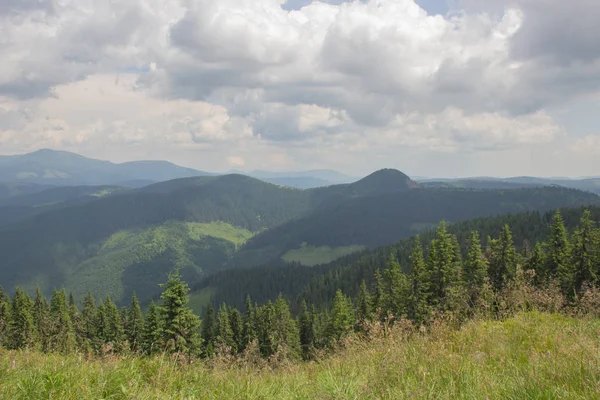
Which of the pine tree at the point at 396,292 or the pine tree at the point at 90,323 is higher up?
the pine tree at the point at 396,292

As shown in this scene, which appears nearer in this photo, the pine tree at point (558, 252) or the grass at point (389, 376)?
the grass at point (389, 376)

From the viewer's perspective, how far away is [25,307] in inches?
1928

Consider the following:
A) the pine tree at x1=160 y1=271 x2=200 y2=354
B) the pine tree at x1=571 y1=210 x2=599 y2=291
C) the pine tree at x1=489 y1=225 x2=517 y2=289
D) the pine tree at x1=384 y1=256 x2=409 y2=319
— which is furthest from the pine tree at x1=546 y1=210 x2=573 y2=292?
the pine tree at x1=160 y1=271 x2=200 y2=354

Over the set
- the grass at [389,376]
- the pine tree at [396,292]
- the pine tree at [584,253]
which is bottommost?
the pine tree at [396,292]

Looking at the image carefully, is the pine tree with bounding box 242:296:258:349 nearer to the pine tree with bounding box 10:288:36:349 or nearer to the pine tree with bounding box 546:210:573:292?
the pine tree with bounding box 10:288:36:349

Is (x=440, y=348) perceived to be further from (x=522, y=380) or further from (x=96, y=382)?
(x=96, y=382)

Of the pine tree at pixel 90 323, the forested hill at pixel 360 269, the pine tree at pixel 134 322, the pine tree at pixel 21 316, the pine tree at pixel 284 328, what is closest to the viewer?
the pine tree at pixel 21 316

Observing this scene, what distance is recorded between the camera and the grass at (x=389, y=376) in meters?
4.34

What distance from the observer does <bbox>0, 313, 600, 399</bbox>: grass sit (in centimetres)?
434

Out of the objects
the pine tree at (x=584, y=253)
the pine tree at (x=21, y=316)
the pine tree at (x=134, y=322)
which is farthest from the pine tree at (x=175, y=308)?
the pine tree at (x=584, y=253)

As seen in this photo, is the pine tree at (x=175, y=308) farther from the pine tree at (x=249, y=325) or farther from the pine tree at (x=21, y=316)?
the pine tree at (x=21, y=316)

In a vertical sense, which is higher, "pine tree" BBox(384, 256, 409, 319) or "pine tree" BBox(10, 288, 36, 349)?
"pine tree" BBox(384, 256, 409, 319)

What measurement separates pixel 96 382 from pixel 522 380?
594 cm

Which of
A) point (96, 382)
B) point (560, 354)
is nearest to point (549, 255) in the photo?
point (560, 354)
